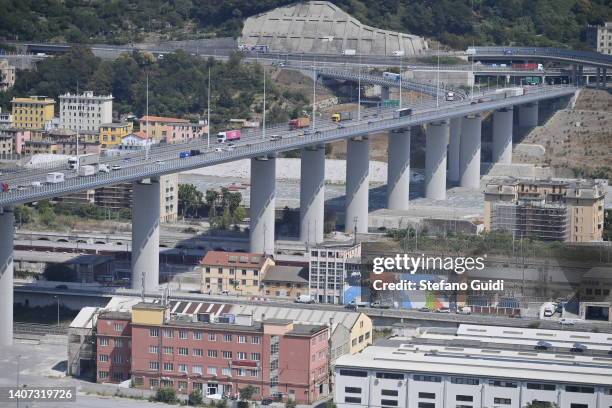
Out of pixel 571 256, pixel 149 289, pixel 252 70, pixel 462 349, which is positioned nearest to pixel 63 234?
pixel 149 289

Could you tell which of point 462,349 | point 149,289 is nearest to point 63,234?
point 149,289

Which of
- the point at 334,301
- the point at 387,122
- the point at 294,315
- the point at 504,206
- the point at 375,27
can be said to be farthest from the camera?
the point at 375,27

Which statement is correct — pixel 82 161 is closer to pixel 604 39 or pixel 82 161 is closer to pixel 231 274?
pixel 231 274

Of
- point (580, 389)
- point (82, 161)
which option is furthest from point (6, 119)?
point (580, 389)

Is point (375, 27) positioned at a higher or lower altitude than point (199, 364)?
higher

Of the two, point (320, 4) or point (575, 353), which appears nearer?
point (575, 353)

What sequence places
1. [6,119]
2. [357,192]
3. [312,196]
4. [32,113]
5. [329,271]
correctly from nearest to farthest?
[329,271] < [312,196] < [357,192] < [6,119] < [32,113]

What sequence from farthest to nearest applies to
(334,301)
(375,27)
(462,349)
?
1. (375,27)
2. (334,301)
3. (462,349)

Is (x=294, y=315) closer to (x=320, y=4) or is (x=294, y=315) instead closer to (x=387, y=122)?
(x=387, y=122)
